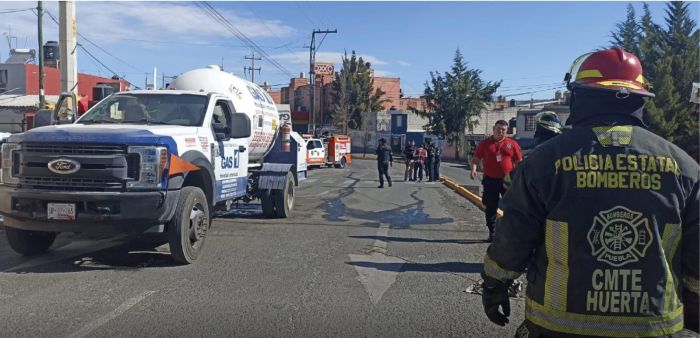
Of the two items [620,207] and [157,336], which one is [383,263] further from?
[620,207]

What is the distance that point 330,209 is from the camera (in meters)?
14.1

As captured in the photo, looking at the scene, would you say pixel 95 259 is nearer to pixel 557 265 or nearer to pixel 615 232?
pixel 557 265

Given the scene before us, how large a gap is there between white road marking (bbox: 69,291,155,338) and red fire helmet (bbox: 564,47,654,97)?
4.14 m

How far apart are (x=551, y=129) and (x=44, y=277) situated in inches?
235

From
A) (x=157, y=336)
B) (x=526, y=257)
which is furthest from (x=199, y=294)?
(x=526, y=257)

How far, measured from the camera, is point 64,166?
22.5 feet

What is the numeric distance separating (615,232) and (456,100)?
61.1m

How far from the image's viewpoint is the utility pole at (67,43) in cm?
1520

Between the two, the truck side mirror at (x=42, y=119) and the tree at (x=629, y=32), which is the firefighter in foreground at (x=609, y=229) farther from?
the tree at (x=629, y=32)

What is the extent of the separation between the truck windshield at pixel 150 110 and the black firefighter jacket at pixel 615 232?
678cm

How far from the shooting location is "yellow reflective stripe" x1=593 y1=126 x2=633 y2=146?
2.46m

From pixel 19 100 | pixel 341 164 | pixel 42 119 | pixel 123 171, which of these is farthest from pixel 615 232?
pixel 19 100

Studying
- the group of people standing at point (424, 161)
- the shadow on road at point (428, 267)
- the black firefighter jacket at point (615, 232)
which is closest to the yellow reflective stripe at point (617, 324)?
the black firefighter jacket at point (615, 232)

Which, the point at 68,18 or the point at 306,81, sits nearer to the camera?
the point at 68,18
